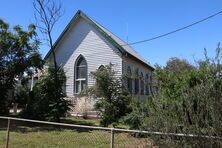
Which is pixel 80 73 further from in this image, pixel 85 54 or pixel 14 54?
pixel 14 54

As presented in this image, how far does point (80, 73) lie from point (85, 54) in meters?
1.51

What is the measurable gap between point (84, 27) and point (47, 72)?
26.2 feet

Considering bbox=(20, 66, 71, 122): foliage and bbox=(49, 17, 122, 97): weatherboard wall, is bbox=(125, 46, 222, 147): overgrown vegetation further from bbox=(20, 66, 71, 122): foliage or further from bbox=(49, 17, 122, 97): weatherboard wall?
bbox=(49, 17, 122, 97): weatherboard wall

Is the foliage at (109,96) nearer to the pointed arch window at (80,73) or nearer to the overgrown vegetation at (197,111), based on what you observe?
the pointed arch window at (80,73)

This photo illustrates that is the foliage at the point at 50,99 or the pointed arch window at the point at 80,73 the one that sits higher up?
the pointed arch window at the point at 80,73

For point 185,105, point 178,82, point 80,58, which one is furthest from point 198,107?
point 80,58

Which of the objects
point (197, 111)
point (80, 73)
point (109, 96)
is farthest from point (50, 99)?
point (197, 111)

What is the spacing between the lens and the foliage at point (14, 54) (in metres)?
23.6

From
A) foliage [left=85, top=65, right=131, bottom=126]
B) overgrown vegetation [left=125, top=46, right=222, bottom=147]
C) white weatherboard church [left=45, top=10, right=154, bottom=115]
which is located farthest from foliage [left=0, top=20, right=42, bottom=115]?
overgrown vegetation [left=125, top=46, right=222, bottom=147]

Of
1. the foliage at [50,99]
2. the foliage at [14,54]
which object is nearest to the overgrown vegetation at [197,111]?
the foliage at [50,99]

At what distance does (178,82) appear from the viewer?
11.4 metres

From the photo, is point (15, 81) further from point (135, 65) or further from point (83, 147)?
point (83, 147)

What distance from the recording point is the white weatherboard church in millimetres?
A: 26922

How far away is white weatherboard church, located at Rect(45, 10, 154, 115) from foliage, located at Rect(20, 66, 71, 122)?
5731mm
